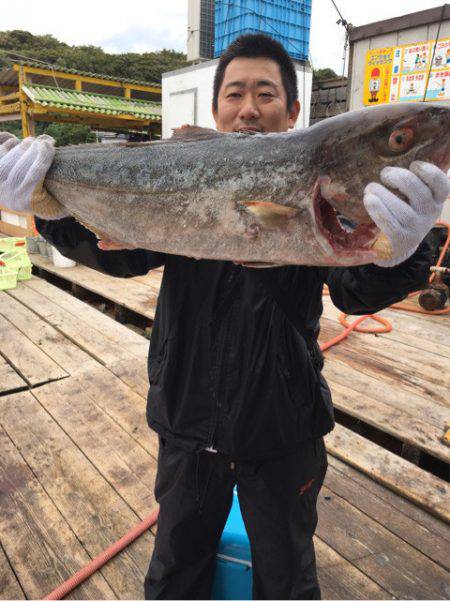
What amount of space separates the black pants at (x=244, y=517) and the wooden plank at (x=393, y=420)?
1773 mm

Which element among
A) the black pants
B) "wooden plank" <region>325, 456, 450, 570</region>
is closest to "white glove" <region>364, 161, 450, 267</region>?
the black pants

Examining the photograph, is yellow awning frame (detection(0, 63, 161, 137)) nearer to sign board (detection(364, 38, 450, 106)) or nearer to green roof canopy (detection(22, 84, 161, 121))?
green roof canopy (detection(22, 84, 161, 121))

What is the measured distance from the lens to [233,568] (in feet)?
7.31

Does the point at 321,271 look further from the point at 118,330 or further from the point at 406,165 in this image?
the point at 118,330

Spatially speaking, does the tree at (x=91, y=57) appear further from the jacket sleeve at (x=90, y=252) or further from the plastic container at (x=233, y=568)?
the plastic container at (x=233, y=568)

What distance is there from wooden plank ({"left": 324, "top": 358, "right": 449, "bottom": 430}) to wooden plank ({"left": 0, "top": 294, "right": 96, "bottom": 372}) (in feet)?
9.13

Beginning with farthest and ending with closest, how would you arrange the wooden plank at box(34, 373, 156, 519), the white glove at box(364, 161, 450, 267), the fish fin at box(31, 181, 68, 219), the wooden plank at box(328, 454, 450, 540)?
the wooden plank at box(34, 373, 156, 519) → the wooden plank at box(328, 454, 450, 540) → the fish fin at box(31, 181, 68, 219) → the white glove at box(364, 161, 450, 267)

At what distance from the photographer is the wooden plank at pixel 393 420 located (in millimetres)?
3465

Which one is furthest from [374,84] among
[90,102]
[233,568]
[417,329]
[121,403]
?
[90,102]

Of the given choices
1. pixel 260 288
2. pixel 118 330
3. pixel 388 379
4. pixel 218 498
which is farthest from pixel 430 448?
pixel 118 330

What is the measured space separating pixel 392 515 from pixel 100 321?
15.6 feet

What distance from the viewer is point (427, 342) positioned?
548 centimetres

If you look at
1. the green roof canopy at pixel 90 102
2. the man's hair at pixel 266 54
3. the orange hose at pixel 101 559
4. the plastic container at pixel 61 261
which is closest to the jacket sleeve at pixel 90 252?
the man's hair at pixel 266 54

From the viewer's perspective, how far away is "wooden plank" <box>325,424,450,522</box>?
295 cm
